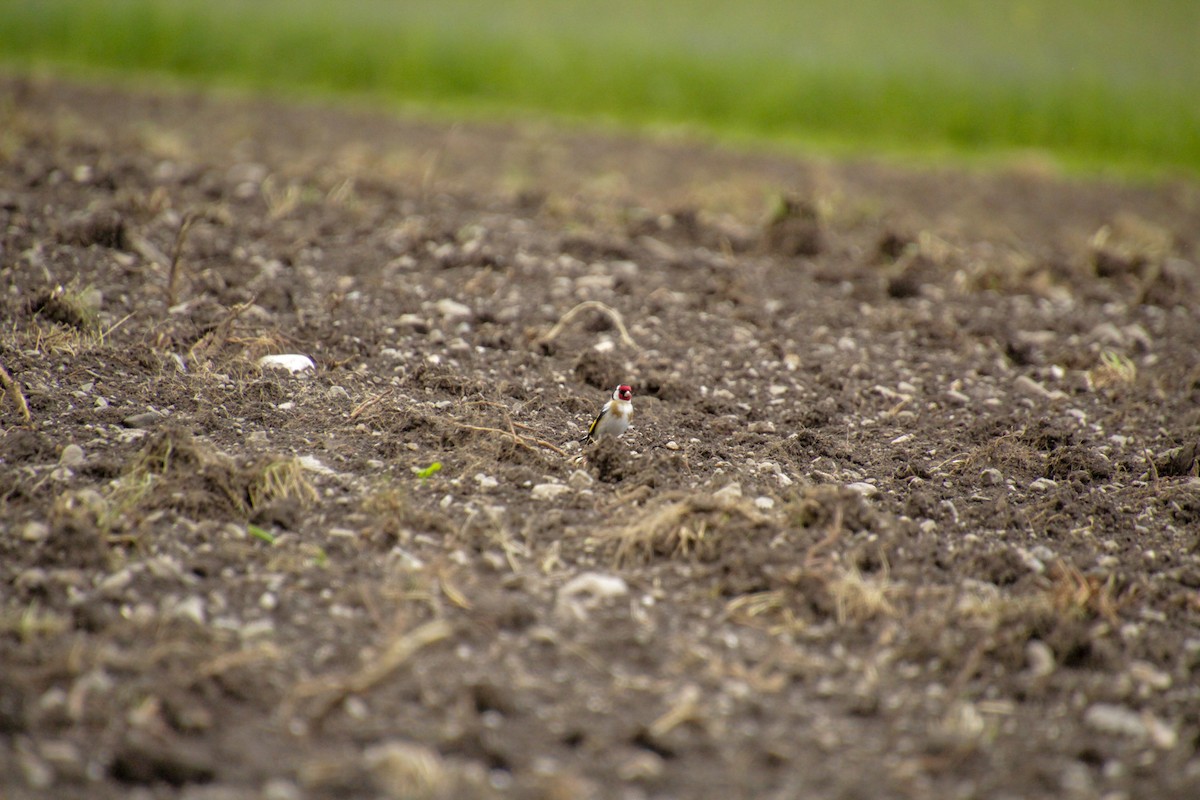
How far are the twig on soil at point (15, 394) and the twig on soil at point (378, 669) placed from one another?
1.47m

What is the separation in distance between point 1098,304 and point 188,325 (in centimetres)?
417

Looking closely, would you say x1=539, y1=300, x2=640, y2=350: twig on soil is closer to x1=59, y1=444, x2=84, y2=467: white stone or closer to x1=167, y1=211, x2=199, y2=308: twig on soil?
x1=167, y1=211, x2=199, y2=308: twig on soil

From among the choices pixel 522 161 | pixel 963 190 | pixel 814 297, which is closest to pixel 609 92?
pixel 522 161

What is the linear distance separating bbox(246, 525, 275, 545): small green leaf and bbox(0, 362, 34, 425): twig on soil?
2.82 feet

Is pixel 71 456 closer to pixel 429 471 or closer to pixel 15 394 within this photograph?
pixel 15 394

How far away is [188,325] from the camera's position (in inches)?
143

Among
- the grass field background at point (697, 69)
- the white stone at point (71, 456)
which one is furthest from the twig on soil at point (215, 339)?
the grass field background at point (697, 69)

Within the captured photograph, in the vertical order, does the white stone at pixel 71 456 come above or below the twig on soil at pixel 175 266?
below

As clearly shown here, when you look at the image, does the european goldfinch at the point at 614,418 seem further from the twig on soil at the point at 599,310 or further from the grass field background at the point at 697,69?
the grass field background at the point at 697,69

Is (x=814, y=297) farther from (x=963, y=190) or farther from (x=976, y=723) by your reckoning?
(x=963, y=190)

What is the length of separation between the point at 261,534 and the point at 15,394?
1.02 metres

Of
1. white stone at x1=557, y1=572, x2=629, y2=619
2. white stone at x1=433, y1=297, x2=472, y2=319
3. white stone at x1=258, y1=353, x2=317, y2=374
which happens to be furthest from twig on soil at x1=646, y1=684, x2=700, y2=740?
white stone at x1=433, y1=297, x2=472, y2=319

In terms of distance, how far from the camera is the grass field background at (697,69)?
30.9ft

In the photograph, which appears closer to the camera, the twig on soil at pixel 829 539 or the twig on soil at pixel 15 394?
the twig on soil at pixel 829 539
